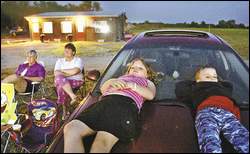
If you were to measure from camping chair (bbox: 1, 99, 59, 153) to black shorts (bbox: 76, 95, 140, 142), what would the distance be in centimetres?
135

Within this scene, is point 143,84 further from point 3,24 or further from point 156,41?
point 3,24

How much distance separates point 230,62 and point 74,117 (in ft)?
5.97

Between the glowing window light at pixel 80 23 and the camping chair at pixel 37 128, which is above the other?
the glowing window light at pixel 80 23

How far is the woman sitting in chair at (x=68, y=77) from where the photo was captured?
5.65 metres

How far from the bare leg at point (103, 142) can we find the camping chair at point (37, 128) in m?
1.64

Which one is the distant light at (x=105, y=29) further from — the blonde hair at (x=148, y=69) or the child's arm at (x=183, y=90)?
the child's arm at (x=183, y=90)

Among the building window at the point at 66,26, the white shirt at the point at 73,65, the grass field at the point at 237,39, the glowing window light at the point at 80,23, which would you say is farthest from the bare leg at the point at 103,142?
the building window at the point at 66,26

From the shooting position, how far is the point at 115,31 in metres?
30.5

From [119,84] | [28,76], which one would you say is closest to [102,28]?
[28,76]

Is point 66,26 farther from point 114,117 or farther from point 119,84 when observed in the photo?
point 114,117

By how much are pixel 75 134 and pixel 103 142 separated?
0.75 ft

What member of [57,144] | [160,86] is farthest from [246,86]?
[57,144]

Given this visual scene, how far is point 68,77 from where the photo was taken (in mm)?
5906

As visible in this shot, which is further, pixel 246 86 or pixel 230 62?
pixel 230 62
